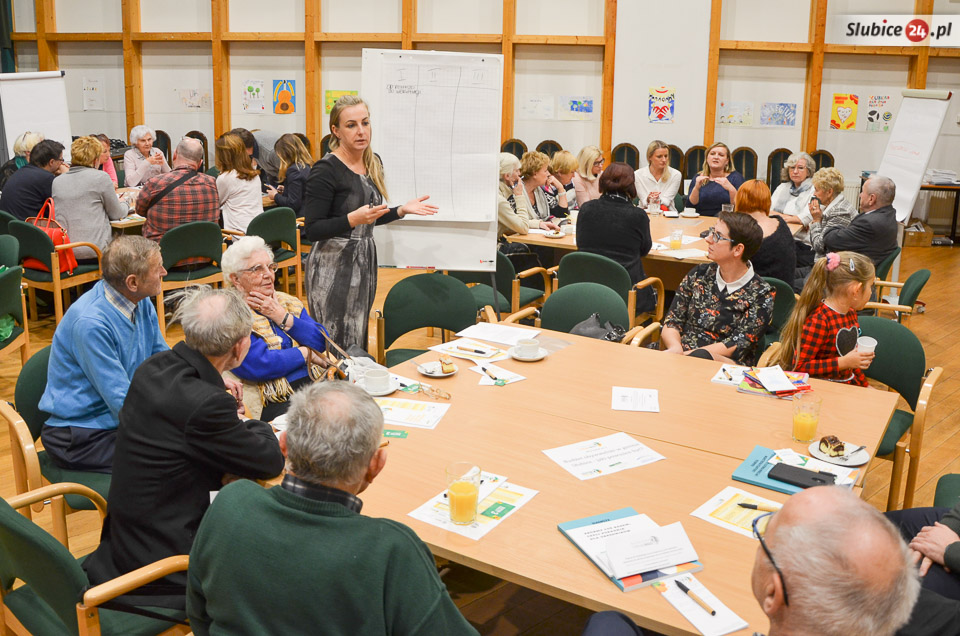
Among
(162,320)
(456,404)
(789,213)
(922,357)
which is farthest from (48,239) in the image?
→ (789,213)

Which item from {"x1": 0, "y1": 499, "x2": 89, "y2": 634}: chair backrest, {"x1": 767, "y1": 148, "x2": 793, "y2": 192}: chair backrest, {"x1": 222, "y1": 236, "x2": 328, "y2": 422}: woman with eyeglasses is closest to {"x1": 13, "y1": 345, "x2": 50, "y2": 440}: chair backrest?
{"x1": 222, "y1": 236, "x2": 328, "y2": 422}: woman with eyeglasses

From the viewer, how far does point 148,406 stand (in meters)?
2.31

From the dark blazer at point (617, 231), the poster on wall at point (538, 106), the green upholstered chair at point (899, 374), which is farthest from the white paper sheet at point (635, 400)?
the poster on wall at point (538, 106)

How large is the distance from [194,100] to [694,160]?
6.96 meters

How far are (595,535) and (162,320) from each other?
489 cm

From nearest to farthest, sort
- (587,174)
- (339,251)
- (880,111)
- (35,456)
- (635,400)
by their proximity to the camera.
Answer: (35,456) < (635,400) < (339,251) < (587,174) < (880,111)

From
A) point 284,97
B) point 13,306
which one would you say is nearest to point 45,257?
point 13,306

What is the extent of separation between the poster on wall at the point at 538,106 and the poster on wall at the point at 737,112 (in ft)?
7.00

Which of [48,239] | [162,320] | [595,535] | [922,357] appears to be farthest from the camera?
Answer: [162,320]

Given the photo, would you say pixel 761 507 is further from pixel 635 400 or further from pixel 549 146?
pixel 549 146

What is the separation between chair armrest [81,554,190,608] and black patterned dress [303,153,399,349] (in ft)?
7.07

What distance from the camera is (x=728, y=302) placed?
4.09 metres

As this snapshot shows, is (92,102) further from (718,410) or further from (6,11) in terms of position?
(718,410)

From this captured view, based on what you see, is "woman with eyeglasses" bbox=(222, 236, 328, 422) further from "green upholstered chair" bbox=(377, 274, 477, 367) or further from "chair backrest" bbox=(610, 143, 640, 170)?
"chair backrest" bbox=(610, 143, 640, 170)
